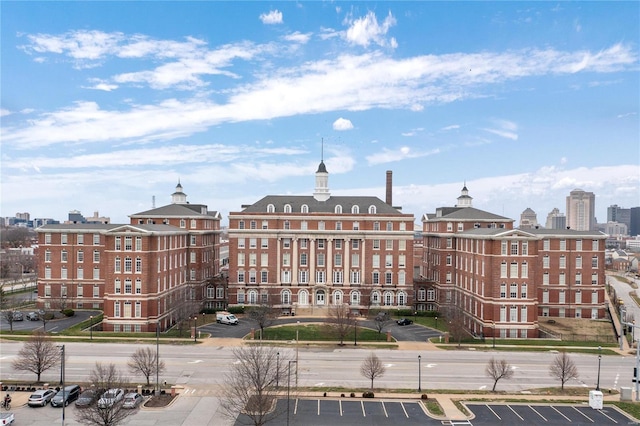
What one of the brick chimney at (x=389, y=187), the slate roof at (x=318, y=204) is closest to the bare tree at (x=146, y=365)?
the slate roof at (x=318, y=204)

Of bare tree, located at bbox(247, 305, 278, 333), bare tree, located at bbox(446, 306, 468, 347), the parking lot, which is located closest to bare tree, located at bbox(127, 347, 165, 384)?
bare tree, located at bbox(247, 305, 278, 333)

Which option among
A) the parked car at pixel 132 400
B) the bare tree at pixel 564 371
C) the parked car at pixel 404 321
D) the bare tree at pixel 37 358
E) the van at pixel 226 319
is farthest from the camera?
the parked car at pixel 404 321

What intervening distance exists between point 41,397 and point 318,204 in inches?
2146

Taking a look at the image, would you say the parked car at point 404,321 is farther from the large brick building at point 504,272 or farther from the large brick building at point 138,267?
the large brick building at point 138,267

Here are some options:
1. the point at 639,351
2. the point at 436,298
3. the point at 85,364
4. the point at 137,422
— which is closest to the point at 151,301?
the point at 85,364

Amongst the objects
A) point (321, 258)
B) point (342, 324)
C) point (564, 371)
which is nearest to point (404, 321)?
point (342, 324)

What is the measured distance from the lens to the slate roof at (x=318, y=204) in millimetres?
83250

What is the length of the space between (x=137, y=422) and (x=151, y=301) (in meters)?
31.4

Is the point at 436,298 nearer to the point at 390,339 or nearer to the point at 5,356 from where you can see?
the point at 390,339

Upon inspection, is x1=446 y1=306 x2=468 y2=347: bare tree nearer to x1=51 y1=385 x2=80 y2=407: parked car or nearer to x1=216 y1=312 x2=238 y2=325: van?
x1=216 y1=312 x2=238 y2=325: van

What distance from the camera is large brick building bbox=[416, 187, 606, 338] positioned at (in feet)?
209

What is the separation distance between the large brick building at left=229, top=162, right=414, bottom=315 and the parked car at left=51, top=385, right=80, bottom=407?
4217 centimetres

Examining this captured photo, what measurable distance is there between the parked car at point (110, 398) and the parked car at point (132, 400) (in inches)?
25.6

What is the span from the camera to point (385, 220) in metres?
82.1
